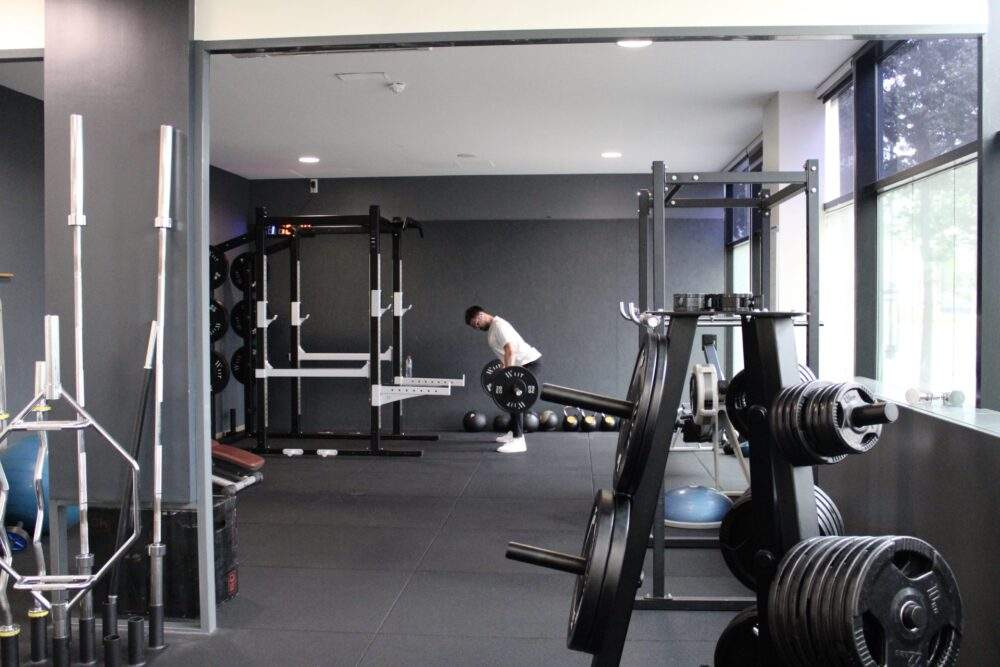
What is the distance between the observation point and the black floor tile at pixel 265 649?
8.92 feet

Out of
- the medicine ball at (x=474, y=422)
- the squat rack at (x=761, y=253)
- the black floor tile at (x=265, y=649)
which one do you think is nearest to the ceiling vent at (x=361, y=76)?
the squat rack at (x=761, y=253)

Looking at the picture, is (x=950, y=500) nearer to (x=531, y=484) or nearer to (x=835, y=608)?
(x=835, y=608)

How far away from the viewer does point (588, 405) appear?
173 cm

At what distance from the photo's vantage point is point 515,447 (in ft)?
22.6

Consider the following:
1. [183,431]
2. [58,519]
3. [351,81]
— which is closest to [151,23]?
Result: [183,431]

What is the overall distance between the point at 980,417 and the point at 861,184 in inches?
84.0

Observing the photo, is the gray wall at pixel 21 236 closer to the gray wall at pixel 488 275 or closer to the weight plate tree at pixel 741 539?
the gray wall at pixel 488 275

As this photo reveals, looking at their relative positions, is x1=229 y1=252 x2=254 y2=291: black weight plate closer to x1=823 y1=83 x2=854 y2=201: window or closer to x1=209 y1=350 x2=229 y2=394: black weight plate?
x1=209 y1=350 x2=229 y2=394: black weight plate

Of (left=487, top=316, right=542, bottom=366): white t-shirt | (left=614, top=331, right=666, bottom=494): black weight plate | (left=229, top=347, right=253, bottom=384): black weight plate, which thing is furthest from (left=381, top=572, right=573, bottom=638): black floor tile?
(left=229, top=347, right=253, bottom=384): black weight plate

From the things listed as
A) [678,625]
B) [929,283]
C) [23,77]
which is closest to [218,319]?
[23,77]

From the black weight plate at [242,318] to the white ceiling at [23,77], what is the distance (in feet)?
8.26

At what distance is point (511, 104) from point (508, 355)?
2204 mm

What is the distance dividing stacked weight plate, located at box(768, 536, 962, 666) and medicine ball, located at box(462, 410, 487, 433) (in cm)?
630

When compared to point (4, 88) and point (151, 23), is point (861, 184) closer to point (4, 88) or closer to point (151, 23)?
point (151, 23)
